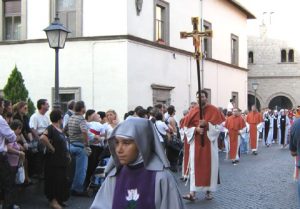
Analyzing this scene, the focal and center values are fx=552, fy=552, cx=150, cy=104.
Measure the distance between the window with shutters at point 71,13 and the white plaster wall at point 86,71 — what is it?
547 millimetres

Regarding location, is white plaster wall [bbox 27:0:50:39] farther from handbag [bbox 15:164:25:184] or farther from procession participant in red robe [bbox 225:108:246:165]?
handbag [bbox 15:164:25:184]

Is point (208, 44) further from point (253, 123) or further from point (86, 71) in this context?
point (86, 71)

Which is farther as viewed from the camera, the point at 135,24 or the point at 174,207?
the point at 135,24

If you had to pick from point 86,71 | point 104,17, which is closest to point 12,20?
point 86,71

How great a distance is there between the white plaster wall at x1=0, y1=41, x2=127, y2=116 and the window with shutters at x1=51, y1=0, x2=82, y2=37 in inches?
21.5

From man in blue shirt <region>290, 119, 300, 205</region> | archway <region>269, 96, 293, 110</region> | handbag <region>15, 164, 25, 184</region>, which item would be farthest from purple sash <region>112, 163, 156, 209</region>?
archway <region>269, 96, 293, 110</region>

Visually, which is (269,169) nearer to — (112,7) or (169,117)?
(169,117)

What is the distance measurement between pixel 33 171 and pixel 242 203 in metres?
3.75

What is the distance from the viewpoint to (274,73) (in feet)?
151

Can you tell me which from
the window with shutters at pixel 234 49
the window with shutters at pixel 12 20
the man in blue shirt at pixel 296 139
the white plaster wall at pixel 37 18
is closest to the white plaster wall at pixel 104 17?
the white plaster wall at pixel 37 18

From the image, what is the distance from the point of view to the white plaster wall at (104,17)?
62.8 feet

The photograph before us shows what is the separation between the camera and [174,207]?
3697 millimetres

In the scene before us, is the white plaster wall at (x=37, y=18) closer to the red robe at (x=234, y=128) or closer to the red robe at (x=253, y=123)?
the red robe at (x=234, y=128)

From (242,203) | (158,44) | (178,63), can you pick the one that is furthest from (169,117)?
(178,63)
